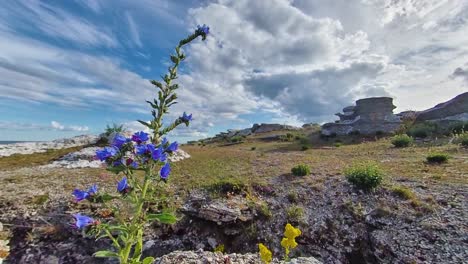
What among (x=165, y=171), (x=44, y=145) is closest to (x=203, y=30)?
(x=165, y=171)

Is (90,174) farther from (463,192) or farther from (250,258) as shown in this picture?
(463,192)

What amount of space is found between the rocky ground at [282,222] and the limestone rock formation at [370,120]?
22.3m

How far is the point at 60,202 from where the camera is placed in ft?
29.7

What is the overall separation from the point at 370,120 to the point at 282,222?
29.5m

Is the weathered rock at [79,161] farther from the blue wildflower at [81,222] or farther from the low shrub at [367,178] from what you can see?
the blue wildflower at [81,222]

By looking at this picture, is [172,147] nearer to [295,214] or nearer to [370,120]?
[295,214]

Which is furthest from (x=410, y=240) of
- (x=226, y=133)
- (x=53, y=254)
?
(x=226, y=133)

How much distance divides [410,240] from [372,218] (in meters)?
1.21

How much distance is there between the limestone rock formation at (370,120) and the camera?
31.2 meters

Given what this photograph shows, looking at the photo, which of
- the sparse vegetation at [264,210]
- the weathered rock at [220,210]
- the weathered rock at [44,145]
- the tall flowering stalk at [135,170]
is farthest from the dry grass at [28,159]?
the tall flowering stalk at [135,170]

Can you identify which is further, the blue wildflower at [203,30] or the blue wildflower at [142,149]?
the blue wildflower at [203,30]

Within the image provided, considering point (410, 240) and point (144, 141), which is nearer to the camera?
point (144, 141)

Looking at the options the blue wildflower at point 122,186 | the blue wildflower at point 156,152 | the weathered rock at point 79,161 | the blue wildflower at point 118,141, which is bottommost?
the weathered rock at point 79,161

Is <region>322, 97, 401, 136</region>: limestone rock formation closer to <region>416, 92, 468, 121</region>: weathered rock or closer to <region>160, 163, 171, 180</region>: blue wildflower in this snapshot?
Answer: <region>416, 92, 468, 121</region>: weathered rock
